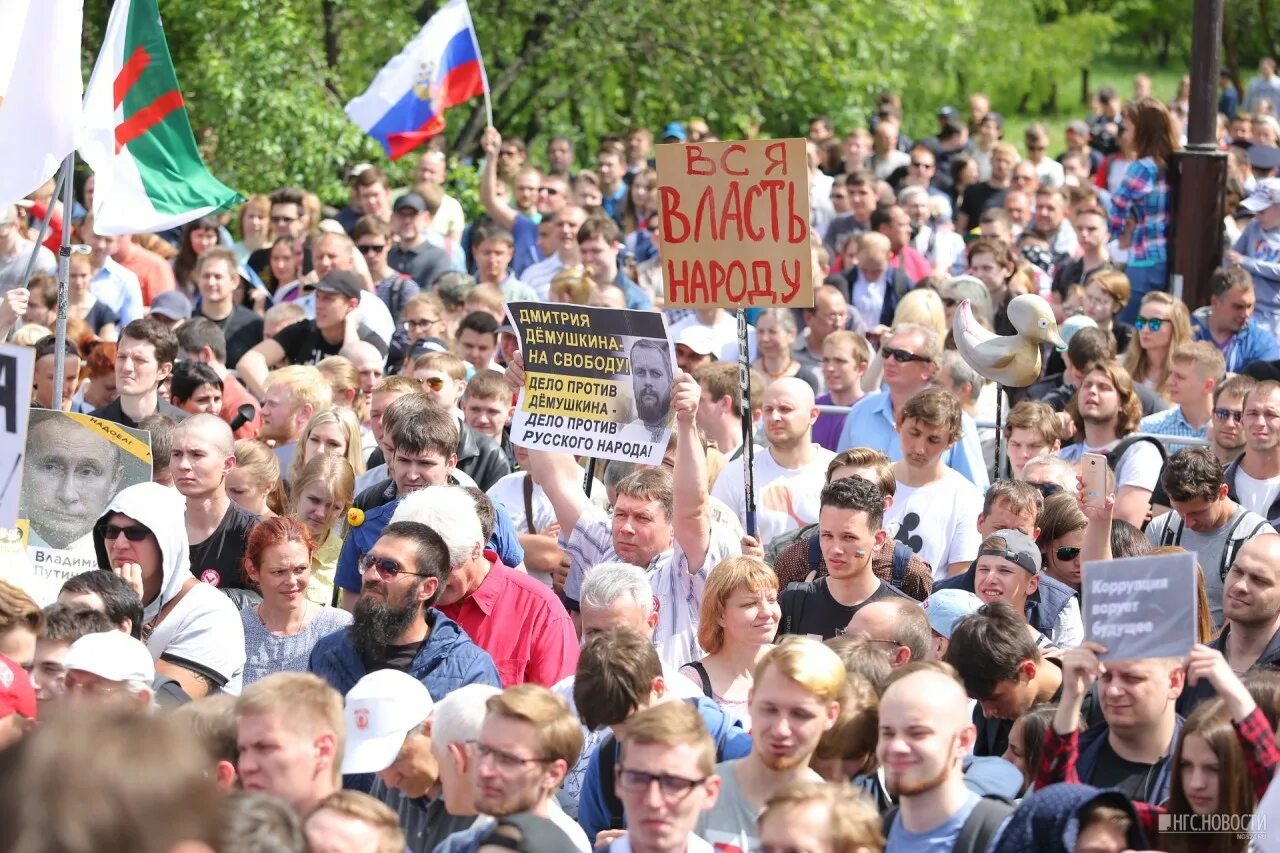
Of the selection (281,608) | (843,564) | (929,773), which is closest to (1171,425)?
(843,564)

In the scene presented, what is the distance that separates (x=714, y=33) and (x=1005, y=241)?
8.61m

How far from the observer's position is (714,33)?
21.7 m

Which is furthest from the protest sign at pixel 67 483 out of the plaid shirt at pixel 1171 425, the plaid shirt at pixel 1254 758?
the plaid shirt at pixel 1171 425

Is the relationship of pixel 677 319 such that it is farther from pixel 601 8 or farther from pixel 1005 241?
pixel 601 8

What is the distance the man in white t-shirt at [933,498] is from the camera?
838cm

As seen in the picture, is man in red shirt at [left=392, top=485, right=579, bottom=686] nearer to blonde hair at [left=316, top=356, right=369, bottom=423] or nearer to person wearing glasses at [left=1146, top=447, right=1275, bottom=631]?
person wearing glasses at [left=1146, top=447, right=1275, bottom=631]

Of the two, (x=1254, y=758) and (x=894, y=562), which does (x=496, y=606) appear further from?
(x=1254, y=758)

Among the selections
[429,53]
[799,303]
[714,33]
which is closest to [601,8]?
[714,33]

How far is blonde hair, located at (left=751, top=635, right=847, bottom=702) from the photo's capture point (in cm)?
530

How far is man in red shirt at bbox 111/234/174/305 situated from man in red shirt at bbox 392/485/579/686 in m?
7.83

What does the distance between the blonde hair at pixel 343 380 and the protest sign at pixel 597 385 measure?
7.25 ft

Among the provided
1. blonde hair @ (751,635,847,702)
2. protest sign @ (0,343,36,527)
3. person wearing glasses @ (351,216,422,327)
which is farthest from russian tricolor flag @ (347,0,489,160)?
blonde hair @ (751,635,847,702)

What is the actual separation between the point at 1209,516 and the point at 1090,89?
33.0m

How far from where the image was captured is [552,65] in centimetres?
2128
